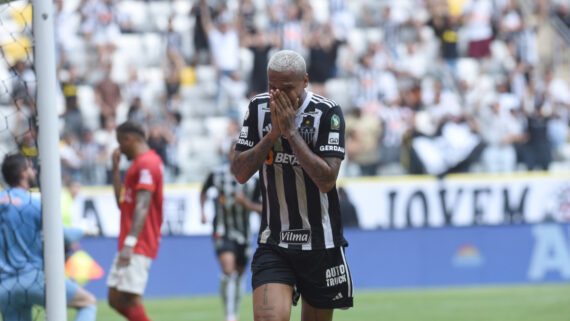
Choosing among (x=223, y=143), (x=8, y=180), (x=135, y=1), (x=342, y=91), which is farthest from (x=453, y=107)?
(x=8, y=180)

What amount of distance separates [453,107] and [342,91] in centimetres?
225

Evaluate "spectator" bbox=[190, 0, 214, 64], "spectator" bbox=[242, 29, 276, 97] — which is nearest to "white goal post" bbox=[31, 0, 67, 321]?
"spectator" bbox=[242, 29, 276, 97]

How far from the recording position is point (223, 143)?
65.5ft

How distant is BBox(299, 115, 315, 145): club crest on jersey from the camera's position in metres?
6.88

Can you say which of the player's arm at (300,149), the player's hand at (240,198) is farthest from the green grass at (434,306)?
the player's arm at (300,149)

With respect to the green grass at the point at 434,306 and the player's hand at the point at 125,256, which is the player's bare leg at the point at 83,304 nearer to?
the player's hand at the point at 125,256

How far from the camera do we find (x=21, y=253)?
343 inches

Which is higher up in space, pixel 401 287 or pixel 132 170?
pixel 132 170

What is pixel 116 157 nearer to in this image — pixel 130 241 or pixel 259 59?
pixel 130 241

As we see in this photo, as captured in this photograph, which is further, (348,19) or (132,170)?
(348,19)

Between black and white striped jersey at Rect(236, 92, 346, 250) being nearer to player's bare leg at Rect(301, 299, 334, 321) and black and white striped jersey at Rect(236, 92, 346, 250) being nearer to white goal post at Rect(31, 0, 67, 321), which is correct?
player's bare leg at Rect(301, 299, 334, 321)

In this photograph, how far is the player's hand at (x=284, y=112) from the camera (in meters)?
6.53

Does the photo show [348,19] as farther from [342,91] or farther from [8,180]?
Result: [8,180]

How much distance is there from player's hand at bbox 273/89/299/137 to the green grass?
24.0 ft
